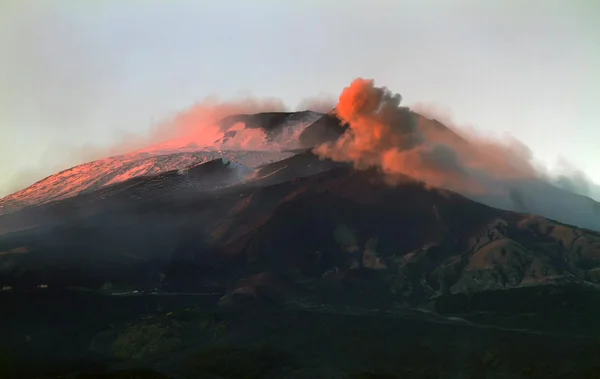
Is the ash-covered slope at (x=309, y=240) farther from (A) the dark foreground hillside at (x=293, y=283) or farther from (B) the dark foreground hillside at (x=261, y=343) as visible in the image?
(B) the dark foreground hillside at (x=261, y=343)

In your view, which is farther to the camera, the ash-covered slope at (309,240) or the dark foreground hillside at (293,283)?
the ash-covered slope at (309,240)

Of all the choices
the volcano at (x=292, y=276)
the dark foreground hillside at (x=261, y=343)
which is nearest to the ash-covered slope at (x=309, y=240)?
the volcano at (x=292, y=276)

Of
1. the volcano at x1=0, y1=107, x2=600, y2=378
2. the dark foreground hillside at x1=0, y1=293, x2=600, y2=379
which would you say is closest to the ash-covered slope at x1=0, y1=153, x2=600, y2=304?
the volcano at x1=0, y1=107, x2=600, y2=378

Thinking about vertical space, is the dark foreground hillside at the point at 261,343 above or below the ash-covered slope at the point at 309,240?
below

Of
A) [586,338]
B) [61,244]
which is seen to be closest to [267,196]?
[61,244]

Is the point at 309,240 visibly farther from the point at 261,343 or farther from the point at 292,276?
the point at 261,343

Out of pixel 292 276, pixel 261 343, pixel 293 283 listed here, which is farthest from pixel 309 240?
pixel 261 343

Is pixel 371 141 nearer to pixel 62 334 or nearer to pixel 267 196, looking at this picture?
pixel 267 196

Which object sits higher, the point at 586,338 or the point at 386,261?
the point at 386,261

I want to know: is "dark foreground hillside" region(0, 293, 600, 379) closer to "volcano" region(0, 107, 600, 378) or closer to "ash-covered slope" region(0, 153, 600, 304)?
"volcano" region(0, 107, 600, 378)
